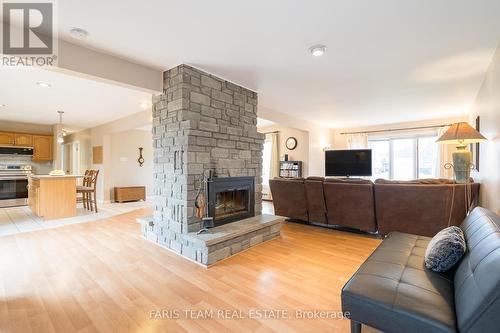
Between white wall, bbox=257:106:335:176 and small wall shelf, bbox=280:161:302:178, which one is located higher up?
white wall, bbox=257:106:335:176

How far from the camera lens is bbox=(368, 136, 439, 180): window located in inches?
247

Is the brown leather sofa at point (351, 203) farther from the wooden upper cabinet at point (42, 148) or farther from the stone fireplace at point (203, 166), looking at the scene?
the wooden upper cabinet at point (42, 148)

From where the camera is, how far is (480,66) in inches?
116

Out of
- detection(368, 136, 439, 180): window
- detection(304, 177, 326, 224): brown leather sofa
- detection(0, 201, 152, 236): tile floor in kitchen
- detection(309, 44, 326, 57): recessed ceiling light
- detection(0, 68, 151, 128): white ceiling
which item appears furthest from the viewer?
detection(368, 136, 439, 180): window

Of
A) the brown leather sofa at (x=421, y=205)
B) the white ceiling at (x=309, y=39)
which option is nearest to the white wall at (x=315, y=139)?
the white ceiling at (x=309, y=39)

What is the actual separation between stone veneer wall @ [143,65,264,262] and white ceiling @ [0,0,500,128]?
0.88 feet

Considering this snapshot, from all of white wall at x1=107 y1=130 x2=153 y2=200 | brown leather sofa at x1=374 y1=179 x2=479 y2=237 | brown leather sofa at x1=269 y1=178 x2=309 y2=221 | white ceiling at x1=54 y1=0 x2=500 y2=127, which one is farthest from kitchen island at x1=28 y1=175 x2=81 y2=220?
brown leather sofa at x1=374 y1=179 x2=479 y2=237

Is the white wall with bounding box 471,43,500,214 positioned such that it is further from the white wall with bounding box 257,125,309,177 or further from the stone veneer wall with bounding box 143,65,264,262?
the white wall with bounding box 257,125,309,177

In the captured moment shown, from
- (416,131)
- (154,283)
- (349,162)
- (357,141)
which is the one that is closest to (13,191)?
(154,283)

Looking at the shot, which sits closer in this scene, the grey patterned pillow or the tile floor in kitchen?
the grey patterned pillow

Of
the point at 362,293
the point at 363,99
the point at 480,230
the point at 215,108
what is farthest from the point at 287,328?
the point at 363,99

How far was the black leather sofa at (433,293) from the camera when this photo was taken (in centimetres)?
99

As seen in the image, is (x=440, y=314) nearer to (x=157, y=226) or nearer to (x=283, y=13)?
(x=283, y=13)

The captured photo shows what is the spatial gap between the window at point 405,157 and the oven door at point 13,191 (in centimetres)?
998
